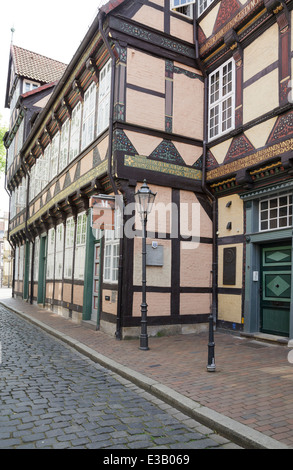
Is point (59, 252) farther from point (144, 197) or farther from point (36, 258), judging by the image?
point (144, 197)

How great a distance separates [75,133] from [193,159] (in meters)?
4.69

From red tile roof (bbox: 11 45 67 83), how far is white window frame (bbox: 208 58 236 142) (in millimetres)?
15911

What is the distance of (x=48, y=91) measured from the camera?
2153 cm

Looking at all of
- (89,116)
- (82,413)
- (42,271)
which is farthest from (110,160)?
(42,271)

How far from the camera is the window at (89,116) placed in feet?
36.4

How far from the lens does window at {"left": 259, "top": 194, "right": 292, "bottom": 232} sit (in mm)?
7887

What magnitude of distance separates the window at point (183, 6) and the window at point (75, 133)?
4110 mm

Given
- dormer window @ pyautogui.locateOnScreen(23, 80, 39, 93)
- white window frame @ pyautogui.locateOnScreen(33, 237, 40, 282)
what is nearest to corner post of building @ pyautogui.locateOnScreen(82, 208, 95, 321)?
white window frame @ pyautogui.locateOnScreen(33, 237, 40, 282)

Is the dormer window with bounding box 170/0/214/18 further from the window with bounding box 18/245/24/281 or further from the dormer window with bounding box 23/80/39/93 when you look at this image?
the window with bounding box 18/245/24/281

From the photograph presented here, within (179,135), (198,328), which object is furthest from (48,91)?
(198,328)

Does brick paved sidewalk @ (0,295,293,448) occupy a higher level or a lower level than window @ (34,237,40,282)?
lower

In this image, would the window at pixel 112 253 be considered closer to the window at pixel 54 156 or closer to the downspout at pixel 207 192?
the downspout at pixel 207 192

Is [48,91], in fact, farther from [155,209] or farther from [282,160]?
[282,160]

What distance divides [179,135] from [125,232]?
2.97 meters
